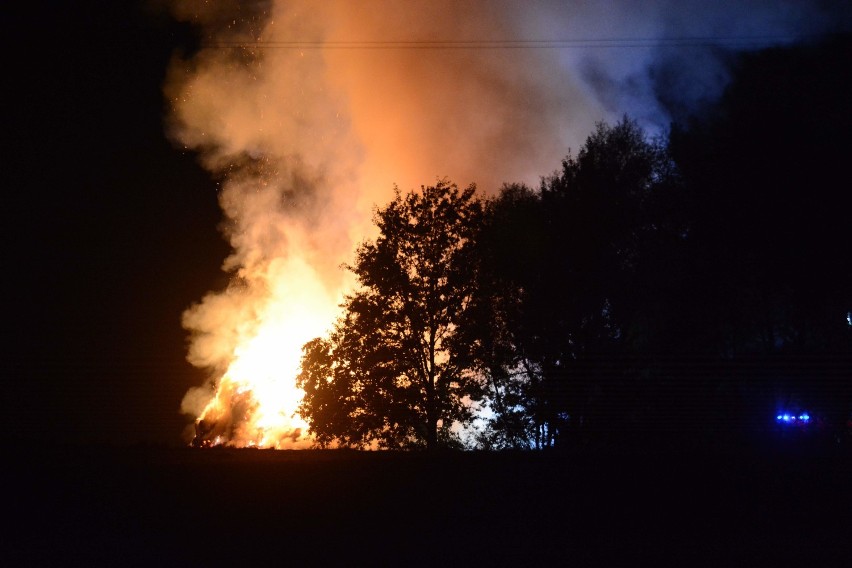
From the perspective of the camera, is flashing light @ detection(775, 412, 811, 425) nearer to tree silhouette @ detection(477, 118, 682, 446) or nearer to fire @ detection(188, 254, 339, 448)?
tree silhouette @ detection(477, 118, 682, 446)

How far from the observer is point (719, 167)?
17.0m

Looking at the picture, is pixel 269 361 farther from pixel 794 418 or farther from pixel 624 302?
pixel 794 418

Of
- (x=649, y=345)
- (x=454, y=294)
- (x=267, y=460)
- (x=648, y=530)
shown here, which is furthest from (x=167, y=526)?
(x=649, y=345)

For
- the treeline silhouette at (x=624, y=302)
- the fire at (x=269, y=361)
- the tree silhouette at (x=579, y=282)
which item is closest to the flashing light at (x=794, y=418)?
the treeline silhouette at (x=624, y=302)

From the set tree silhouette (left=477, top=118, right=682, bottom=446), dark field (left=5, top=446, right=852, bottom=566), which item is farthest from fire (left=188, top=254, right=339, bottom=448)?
dark field (left=5, top=446, right=852, bottom=566)

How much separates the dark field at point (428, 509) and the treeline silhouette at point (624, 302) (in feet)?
28.2

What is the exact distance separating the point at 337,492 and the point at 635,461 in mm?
4195

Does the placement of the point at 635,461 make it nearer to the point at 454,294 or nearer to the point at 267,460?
the point at 267,460

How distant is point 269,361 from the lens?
73.6 feet

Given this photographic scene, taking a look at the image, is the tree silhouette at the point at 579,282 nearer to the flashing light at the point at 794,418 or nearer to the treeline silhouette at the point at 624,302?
the treeline silhouette at the point at 624,302

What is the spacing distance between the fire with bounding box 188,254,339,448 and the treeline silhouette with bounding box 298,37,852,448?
3.82 meters

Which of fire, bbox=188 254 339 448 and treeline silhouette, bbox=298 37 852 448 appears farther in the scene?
fire, bbox=188 254 339 448

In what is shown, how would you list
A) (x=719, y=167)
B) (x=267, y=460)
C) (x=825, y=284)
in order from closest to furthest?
1. (x=267, y=460)
2. (x=825, y=284)
3. (x=719, y=167)

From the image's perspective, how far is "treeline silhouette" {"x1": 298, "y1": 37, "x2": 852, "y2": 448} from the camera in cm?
1611
